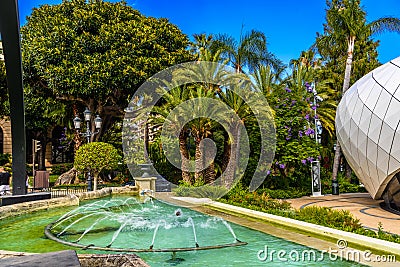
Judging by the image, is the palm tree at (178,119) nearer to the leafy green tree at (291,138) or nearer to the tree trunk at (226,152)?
the tree trunk at (226,152)

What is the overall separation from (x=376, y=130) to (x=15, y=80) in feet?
35.8

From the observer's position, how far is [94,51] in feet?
86.5

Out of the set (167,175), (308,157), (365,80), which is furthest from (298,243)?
(167,175)

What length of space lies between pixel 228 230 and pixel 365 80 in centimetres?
852

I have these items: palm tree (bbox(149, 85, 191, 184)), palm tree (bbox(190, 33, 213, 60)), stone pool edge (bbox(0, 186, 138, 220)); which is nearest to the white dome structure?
palm tree (bbox(149, 85, 191, 184))

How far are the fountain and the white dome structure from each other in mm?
6035

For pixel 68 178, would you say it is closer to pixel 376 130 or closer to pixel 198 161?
pixel 198 161

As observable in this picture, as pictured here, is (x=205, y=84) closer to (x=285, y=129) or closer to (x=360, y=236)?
(x=285, y=129)

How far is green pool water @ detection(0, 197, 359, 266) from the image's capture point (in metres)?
7.01

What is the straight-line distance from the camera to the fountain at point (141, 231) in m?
8.21

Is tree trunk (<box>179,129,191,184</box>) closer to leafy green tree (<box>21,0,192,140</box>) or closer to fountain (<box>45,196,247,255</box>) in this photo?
leafy green tree (<box>21,0,192,140</box>)

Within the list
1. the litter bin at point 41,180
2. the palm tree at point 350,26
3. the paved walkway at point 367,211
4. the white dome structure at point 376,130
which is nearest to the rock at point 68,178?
the litter bin at point 41,180

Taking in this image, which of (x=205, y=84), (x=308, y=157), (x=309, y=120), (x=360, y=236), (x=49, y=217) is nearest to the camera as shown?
(x=360, y=236)

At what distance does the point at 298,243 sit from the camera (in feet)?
25.9
